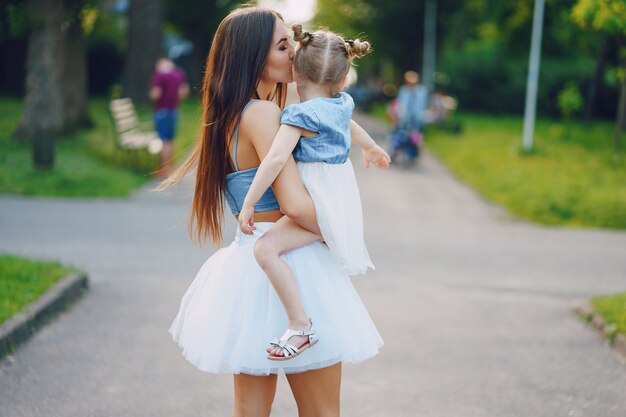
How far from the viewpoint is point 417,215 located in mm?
13445

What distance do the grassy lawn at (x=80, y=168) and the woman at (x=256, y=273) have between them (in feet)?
33.5

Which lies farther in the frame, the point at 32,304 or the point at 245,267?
the point at 32,304

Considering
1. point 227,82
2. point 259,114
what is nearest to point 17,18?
point 227,82

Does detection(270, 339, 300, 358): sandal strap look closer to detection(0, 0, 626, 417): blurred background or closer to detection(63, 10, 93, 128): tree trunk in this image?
detection(0, 0, 626, 417): blurred background

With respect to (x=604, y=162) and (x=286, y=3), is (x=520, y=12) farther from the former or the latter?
(x=604, y=162)

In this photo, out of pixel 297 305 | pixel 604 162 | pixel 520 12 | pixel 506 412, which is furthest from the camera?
pixel 520 12

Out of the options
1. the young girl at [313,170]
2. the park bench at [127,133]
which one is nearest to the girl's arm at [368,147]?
the young girl at [313,170]

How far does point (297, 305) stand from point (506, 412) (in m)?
2.27

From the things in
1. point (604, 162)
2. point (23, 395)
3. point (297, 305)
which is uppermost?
point (297, 305)

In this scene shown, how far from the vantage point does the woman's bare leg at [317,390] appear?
3.17 m

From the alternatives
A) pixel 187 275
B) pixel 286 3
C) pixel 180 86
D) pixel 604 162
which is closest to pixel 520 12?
pixel 286 3

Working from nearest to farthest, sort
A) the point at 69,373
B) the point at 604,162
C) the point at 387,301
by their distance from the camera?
1. the point at 69,373
2. the point at 387,301
3. the point at 604,162

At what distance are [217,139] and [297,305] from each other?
2.19 feet

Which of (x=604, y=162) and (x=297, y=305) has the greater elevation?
(x=297, y=305)
